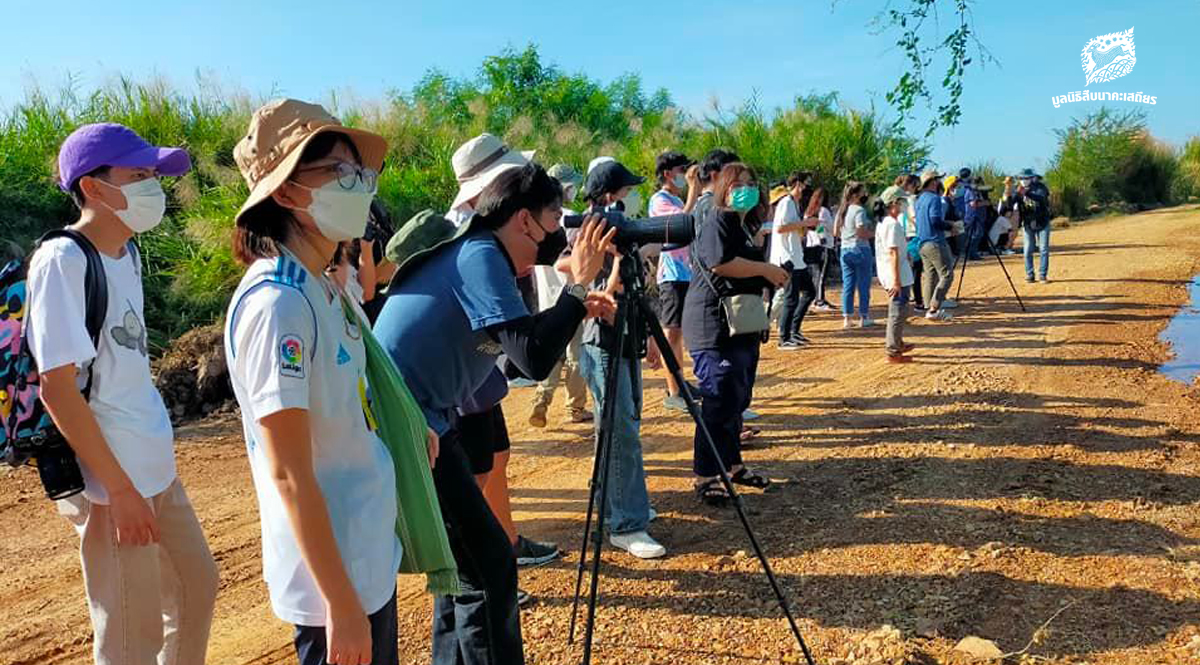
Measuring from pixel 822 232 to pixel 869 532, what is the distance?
7.35m

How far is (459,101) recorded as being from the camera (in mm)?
22438

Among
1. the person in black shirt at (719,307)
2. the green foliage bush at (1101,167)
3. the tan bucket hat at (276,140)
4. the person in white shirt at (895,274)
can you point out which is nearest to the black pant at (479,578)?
the tan bucket hat at (276,140)

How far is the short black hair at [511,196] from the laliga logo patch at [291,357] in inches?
45.6

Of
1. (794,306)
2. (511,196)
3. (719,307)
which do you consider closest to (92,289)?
(511,196)

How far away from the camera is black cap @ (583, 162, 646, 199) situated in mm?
4973

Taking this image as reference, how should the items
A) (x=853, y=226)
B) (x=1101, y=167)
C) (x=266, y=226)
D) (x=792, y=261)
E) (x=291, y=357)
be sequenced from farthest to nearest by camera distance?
(x=1101, y=167) → (x=853, y=226) → (x=792, y=261) → (x=266, y=226) → (x=291, y=357)

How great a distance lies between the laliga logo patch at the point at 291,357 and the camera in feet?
5.08

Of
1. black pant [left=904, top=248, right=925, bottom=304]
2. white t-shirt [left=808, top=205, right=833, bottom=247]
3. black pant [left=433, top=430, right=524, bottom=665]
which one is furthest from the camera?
black pant [left=904, top=248, right=925, bottom=304]

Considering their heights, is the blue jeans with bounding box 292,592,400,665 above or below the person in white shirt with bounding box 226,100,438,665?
below

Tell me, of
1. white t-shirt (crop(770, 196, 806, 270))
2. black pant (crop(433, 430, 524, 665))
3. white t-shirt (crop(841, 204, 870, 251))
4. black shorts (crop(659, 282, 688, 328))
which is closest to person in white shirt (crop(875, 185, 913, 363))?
white t-shirt (crop(770, 196, 806, 270))

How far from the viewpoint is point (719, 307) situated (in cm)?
457

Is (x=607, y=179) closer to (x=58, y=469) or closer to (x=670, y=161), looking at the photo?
(x=670, y=161)

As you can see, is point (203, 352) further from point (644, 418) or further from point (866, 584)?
point (866, 584)

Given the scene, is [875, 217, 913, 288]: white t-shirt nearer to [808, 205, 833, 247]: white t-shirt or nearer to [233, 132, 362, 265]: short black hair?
[808, 205, 833, 247]: white t-shirt
